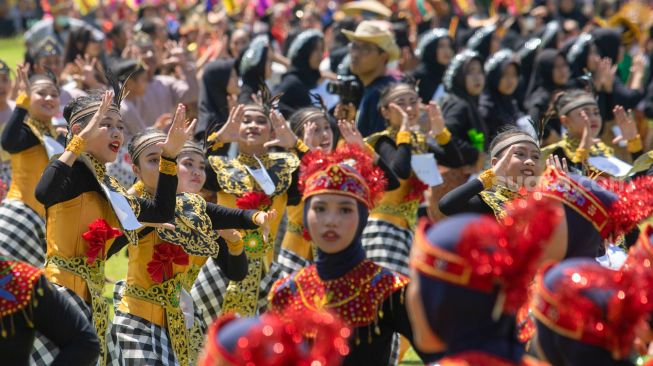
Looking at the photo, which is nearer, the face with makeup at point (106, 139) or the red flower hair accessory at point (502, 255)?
the red flower hair accessory at point (502, 255)

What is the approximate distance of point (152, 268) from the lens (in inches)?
243

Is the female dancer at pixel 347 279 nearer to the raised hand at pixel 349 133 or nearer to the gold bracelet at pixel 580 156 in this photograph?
the raised hand at pixel 349 133

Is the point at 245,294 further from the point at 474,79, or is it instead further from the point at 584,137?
the point at 474,79

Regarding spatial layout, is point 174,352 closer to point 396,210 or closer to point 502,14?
point 396,210

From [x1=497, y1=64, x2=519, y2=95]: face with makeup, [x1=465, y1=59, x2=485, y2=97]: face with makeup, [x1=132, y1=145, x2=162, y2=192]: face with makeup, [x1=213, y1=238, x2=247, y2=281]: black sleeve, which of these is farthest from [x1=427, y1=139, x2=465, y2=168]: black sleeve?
[x1=132, y1=145, x2=162, y2=192]: face with makeup

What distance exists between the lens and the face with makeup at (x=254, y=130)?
767 cm

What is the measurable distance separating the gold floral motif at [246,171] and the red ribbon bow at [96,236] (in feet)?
4.94

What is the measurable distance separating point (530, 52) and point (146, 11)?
6284mm

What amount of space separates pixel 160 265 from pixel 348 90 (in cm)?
456

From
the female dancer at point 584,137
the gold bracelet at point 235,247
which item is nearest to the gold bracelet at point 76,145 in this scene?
the gold bracelet at point 235,247

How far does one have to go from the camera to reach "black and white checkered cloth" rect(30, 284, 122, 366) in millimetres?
5566

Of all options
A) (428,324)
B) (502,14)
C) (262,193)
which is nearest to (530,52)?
(502,14)

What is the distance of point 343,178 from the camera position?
15.7ft

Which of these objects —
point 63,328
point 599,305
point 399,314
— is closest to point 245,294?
point 399,314
